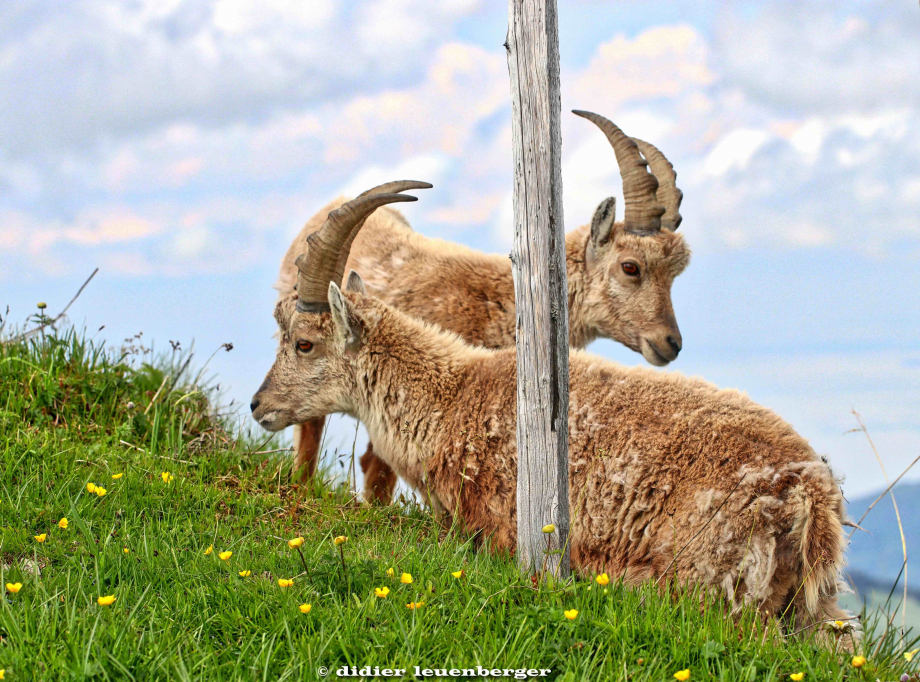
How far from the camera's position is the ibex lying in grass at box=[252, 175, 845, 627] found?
15.0ft

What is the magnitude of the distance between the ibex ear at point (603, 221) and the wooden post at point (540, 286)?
3177mm

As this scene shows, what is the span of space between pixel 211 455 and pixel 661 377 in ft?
13.3

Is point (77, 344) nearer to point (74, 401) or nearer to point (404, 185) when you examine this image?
point (74, 401)

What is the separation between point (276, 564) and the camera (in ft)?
15.3

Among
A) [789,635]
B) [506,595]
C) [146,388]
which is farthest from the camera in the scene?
[146,388]

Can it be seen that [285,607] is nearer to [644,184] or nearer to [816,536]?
[816,536]

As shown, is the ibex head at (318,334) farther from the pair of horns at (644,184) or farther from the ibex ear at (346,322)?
the pair of horns at (644,184)

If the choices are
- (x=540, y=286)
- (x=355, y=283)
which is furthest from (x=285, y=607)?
(x=355, y=283)

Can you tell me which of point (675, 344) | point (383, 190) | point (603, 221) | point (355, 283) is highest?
point (603, 221)

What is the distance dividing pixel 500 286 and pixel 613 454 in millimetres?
3075

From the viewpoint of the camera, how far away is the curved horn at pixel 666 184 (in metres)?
8.36

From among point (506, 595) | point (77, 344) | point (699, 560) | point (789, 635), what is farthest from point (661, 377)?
point (77, 344)

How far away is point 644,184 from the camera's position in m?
7.81

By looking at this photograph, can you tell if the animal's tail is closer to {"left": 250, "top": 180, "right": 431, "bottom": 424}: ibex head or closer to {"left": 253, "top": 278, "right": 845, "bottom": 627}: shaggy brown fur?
{"left": 253, "top": 278, "right": 845, "bottom": 627}: shaggy brown fur
